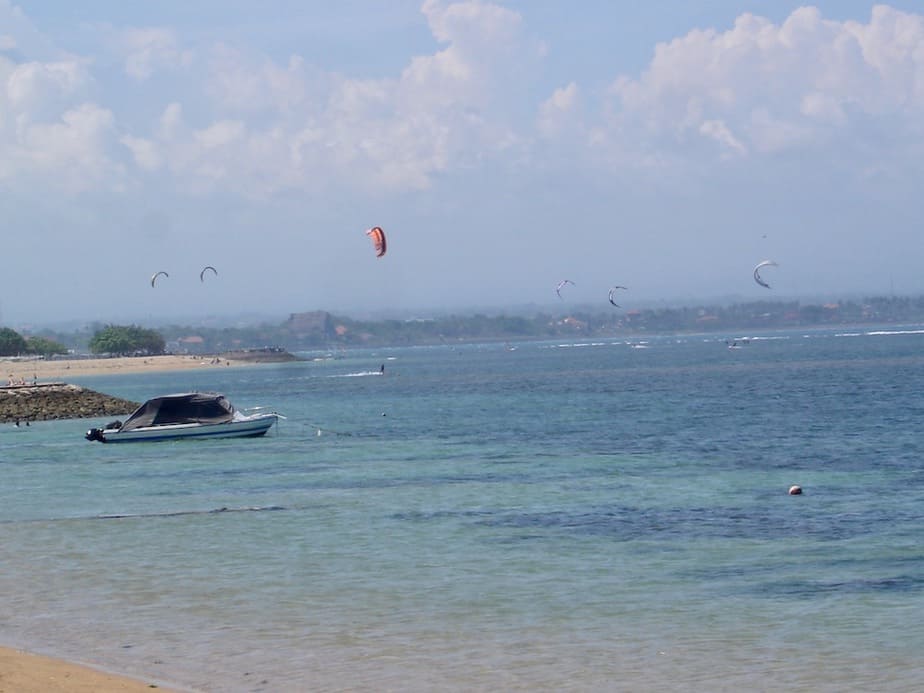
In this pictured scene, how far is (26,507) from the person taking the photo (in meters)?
31.2

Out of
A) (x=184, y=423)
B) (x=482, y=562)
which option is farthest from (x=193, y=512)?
(x=184, y=423)

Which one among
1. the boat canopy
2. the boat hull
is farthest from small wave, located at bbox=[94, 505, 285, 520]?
the boat canopy

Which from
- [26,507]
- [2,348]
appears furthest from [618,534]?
[2,348]

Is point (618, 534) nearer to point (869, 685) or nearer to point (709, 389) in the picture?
point (869, 685)

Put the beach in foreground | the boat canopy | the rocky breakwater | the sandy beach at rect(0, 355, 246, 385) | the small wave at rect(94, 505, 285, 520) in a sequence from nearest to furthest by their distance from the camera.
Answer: the beach in foreground → the small wave at rect(94, 505, 285, 520) → the boat canopy → the rocky breakwater → the sandy beach at rect(0, 355, 246, 385)

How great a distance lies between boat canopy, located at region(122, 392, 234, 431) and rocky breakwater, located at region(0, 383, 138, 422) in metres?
18.5

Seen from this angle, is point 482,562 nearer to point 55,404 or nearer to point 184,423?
point 184,423

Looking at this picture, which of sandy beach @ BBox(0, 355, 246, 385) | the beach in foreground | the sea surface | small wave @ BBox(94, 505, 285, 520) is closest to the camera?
the beach in foreground

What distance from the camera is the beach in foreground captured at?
43.6 ft

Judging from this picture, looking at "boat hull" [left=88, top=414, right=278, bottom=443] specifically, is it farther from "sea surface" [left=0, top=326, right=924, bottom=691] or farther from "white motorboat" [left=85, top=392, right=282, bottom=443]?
"sea surface" [left=0, top=326, right=924, bottom=691]

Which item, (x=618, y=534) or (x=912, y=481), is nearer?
(x=618, y=534)

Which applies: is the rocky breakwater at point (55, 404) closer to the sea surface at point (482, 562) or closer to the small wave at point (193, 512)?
the sea surface at point (482, 562)

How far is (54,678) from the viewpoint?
13.8 metres

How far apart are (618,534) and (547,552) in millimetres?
2363
